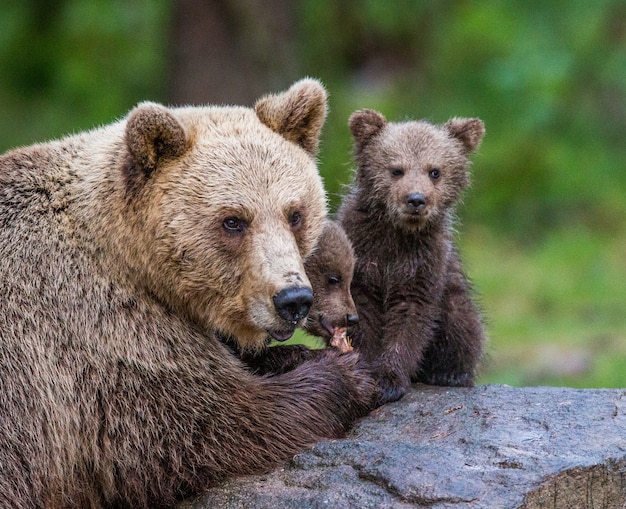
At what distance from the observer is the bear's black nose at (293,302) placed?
5.87m

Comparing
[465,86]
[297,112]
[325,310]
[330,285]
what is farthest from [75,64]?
[325,310]

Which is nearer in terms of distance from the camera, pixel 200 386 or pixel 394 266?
pixel 200 386

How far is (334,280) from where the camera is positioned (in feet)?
23.1

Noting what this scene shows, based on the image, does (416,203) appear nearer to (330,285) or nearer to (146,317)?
(330,285)

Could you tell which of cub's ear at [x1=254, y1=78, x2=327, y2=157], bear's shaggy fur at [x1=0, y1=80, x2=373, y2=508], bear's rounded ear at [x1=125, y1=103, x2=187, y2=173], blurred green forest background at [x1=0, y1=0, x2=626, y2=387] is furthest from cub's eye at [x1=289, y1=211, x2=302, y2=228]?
blurred green forest background at [x1=0, y1=0, x2=626, y2=387]

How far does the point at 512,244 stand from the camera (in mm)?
17297

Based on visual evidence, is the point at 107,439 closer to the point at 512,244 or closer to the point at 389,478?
the point at 389,478

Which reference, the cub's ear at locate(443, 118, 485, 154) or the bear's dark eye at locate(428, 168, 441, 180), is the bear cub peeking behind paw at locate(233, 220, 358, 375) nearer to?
the bear's dark eye at locate(428, 168, 441, 180)

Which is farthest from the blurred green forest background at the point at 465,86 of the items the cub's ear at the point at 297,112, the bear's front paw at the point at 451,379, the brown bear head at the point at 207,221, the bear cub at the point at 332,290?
the brown bear head at the point at 207,221

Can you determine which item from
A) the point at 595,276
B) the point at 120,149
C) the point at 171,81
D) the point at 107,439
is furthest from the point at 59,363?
the point at 595,276

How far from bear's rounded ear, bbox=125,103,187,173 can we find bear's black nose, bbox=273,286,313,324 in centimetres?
114

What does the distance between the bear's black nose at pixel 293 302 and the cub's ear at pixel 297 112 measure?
1.36m

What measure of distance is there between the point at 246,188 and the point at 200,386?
121cm

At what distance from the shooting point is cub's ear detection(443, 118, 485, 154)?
775 centimetres
